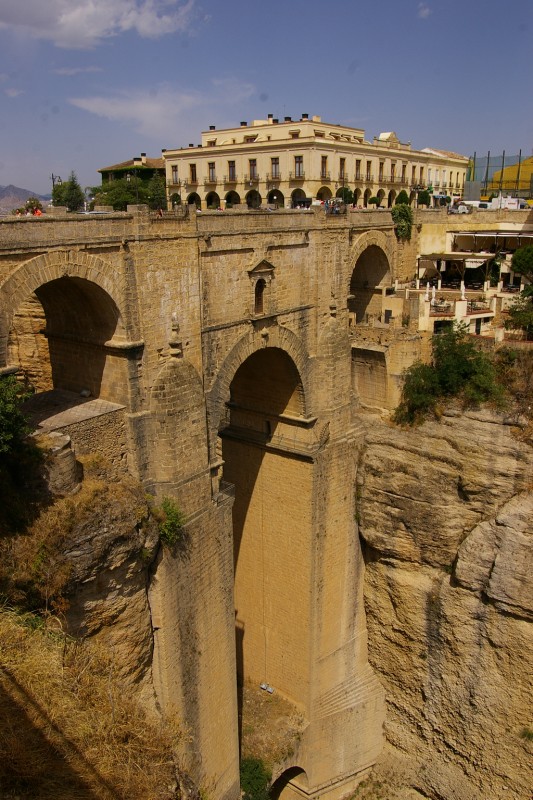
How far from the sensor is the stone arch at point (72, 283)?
908 centimetres

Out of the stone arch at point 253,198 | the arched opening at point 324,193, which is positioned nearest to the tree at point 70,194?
the stone arch at point 253,198

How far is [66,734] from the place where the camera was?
6.39 metres

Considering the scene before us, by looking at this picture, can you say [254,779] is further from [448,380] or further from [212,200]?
[212,200]

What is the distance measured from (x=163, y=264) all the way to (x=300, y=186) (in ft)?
70.4

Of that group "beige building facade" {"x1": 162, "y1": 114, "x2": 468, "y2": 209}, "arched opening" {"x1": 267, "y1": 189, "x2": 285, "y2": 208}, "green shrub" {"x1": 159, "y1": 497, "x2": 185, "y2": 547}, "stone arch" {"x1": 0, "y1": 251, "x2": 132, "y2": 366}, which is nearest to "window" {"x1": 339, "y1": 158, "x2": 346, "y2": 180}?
"beige building facade" {"x1": 162, "y1": 114, "x2": 468, "y2": 209}

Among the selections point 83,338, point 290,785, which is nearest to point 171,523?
point 83,338

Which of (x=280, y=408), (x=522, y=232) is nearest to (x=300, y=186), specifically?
(x=522, y=232)

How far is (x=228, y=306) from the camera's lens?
1259cm

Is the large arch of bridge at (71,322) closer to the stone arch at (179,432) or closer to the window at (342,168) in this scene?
the stone arch at (179,432)

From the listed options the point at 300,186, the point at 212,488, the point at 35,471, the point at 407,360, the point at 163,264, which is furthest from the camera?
the point at 300,186

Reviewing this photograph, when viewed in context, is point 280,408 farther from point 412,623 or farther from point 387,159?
point 387,159

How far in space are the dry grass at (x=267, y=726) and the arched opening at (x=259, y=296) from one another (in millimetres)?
9632

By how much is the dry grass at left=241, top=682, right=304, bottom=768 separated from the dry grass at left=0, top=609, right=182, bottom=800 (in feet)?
26.6

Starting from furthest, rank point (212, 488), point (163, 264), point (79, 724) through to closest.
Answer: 1. point (212, 488)
2. point (163, 264)
3. point (79, 724)
